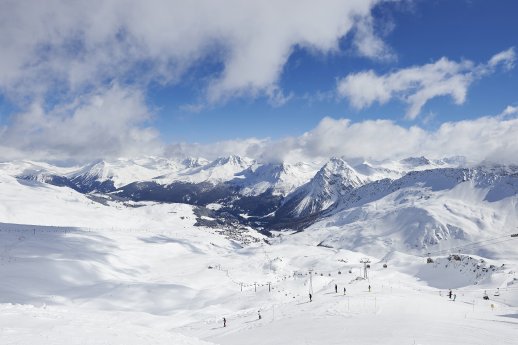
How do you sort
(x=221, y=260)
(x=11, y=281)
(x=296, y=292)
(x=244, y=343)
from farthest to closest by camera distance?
(x=221, y=260)
(x=11, y=281)
(x=296, y=292)
(x=244, y=343)

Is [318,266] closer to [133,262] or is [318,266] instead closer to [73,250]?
[133,262]

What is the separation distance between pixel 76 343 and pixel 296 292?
65.5 metres

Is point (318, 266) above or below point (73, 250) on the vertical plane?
below

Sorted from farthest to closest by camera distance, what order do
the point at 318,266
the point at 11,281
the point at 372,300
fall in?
1. the point at 318,266
2. the point at 11,281
3. the point at 372,300

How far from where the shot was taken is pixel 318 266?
15462 centimetres

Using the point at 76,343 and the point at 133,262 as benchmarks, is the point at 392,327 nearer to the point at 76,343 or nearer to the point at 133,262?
the point at 76,343

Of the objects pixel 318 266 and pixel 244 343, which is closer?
pixel 244 343

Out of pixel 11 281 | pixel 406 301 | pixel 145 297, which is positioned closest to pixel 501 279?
pixel 406 301

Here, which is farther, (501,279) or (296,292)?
(296,292)

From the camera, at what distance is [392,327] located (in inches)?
1117

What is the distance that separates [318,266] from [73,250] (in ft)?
297

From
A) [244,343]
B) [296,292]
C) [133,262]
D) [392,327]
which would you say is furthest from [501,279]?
[133,262]

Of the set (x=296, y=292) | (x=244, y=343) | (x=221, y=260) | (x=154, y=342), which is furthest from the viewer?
(x=221, y=260)

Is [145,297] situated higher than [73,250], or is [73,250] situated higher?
[73,250]
